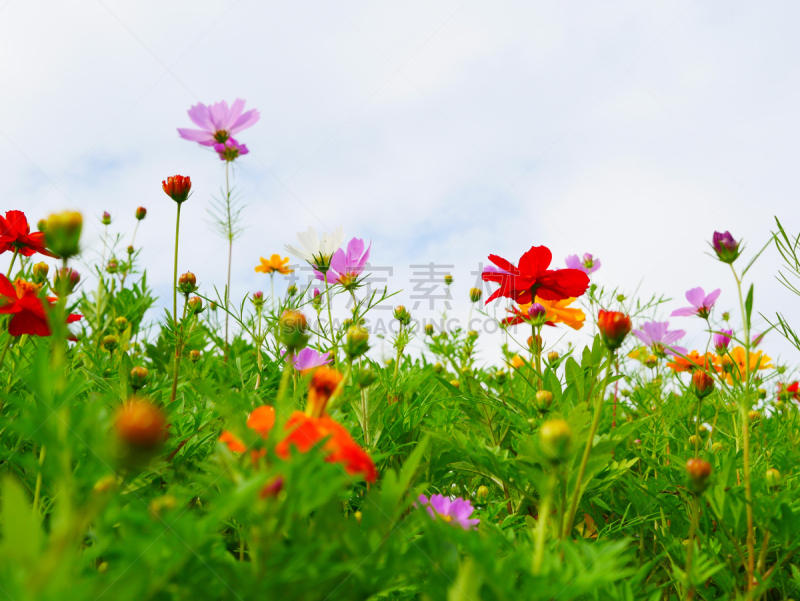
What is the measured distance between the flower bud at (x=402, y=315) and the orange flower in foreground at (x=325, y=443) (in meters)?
0.89

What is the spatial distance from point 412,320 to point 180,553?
3.21ft

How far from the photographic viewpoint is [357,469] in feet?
0.98

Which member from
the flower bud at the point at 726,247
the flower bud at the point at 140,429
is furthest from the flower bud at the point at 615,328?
the flower bud at the point at 140,429

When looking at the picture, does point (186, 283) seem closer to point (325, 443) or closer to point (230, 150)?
point (230, 150)

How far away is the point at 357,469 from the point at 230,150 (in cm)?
113

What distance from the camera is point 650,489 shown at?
0.74 m

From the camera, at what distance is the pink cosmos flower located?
49.9 inches

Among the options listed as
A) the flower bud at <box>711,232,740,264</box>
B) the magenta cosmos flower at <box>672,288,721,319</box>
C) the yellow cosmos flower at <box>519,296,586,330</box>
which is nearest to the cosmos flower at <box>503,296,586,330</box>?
the yellow cosmos flower at <box>519,296,586,330</box>

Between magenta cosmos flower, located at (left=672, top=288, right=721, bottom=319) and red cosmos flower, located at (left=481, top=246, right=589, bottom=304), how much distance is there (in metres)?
0.42

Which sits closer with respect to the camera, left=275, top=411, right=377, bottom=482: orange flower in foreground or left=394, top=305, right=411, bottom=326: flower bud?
left=275, top=411, right=377, bottom=482: orange flower in foreground

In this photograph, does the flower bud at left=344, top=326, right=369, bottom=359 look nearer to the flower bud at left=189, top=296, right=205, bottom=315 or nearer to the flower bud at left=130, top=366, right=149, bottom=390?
the flower bud at left=130, top=366, right=149, bottom=390

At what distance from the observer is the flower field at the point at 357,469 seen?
0.85 ft

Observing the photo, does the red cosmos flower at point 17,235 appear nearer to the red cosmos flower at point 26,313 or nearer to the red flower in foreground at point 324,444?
the red cosmos flower at point 26,313

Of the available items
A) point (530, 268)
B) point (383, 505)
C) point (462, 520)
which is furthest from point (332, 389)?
point (530, 268)
